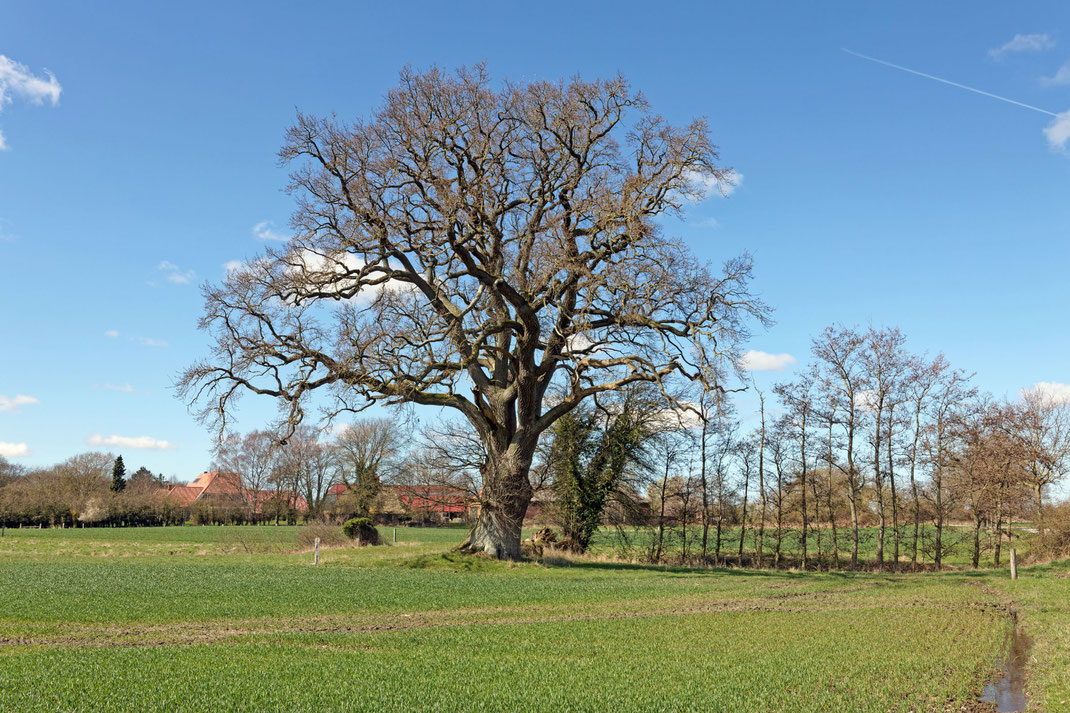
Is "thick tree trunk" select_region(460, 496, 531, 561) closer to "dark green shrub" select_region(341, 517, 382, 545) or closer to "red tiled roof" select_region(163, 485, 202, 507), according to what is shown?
"dark green shrub" select_region(341, 517, 382, 545)

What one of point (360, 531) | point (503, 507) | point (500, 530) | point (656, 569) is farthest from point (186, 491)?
point (656, 569)

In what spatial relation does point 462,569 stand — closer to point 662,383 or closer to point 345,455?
point 662,383

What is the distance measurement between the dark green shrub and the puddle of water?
2969cm

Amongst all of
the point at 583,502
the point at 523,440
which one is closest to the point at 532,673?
the point at 523,440

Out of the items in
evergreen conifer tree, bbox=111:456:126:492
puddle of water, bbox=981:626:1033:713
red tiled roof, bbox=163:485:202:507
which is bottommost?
red tiled roof, bbox=163:485:202:507

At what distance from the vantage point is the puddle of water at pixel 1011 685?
9125 mm

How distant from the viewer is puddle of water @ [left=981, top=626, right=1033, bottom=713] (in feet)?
29.9

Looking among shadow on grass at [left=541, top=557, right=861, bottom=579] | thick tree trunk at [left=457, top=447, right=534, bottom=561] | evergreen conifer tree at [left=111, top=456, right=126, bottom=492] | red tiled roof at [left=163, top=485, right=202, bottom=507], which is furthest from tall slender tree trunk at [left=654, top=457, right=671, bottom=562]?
red tiled roof at [left=163, top=485, right=202, bottom=507]

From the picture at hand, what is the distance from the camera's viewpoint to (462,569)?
24.7 m

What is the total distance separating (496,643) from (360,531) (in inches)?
1060

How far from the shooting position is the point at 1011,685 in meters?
10.2

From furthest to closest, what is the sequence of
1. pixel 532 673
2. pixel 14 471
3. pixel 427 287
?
pixel 14 471 → pixel 427 287 → pixel 532 673

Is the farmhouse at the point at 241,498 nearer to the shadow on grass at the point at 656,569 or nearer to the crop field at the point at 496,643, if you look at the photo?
the shadow on grass at the point at 656,569

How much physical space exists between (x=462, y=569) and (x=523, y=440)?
500cm
